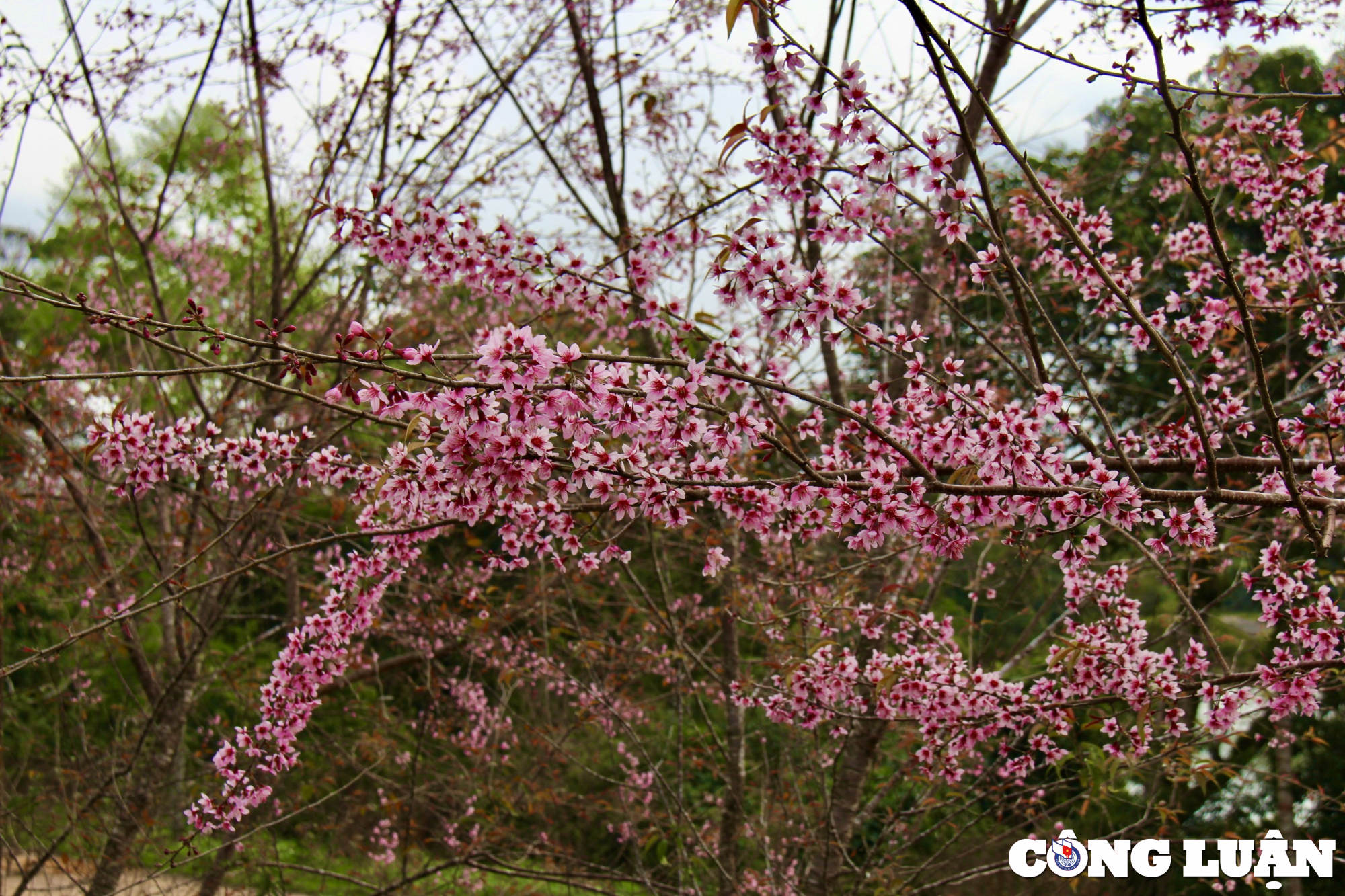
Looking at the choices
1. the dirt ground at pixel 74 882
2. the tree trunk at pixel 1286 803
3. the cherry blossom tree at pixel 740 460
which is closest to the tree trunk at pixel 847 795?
the cherry blossom tree at pixel 740 460

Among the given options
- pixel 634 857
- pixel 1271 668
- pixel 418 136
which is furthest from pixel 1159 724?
pixel 418 136

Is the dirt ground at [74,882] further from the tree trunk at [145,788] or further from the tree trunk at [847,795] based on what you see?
the tree trunk at [847,795]

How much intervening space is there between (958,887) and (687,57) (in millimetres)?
6405

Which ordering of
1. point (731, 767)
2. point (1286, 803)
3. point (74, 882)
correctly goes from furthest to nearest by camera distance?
1. point (1286, 803)
2. point (731, 767)
3. point (74, 882)

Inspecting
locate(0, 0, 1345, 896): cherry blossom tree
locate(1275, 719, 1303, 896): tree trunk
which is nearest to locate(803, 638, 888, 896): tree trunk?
locate(0, 0, 1345, 896): cherry blossom tree

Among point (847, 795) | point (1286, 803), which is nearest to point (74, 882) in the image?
point (847, 795)

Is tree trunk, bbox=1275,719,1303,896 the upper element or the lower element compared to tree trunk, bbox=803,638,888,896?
upper

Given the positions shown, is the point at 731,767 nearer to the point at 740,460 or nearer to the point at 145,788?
the point at 740,460

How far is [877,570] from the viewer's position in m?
3.78

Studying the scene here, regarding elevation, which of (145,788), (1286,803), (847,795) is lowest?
(145,788)

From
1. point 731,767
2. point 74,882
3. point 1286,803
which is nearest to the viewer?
point 74,882

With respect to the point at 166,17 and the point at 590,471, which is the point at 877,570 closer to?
the point at 590,471

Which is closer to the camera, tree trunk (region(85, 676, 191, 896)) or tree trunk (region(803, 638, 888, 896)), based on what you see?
tree trunk (region(803, 638, 888, 896))

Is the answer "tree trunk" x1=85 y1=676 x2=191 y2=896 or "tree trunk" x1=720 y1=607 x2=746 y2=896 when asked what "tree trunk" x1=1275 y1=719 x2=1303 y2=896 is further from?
"tree trunk" x1=85 y1=676 x2=191 y2=896
